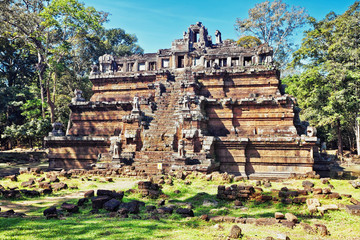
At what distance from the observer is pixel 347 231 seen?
627cm

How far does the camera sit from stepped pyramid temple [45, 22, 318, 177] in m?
16.0

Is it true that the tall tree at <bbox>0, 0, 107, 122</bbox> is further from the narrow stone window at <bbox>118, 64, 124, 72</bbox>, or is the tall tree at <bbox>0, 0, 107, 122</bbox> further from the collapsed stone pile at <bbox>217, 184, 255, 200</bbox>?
the collapsed stone pile at <bbox>217, 184, 255, 200</bbox>

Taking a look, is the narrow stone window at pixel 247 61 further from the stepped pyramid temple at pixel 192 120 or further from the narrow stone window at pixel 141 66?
the narrow stone window at pixel 141 66

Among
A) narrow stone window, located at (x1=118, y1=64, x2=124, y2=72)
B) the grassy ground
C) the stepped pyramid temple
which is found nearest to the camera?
the grassy ground

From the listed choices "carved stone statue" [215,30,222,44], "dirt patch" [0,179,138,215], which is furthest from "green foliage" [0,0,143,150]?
"dirt patch" [0,179,138,215]

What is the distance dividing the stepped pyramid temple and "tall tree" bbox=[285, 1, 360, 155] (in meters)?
11.8

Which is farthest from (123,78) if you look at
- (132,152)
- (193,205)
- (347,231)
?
(347,231)

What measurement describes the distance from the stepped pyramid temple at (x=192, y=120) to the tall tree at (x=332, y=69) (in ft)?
38.8

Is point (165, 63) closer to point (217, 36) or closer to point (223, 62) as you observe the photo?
point (223, 62)

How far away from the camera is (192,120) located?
1677 centimetres

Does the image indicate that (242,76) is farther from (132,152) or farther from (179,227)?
(179,227)

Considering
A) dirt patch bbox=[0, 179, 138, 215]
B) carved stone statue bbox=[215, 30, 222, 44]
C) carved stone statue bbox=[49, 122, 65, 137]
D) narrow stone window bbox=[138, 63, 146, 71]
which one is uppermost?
carved stone statue bbox=[215, 30, 222, 44]

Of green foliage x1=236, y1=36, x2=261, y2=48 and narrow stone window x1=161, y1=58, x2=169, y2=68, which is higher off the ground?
green foliage x1=236, y1=36, x2=261, y2=48

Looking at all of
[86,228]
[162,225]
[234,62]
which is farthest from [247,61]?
[86,228]
